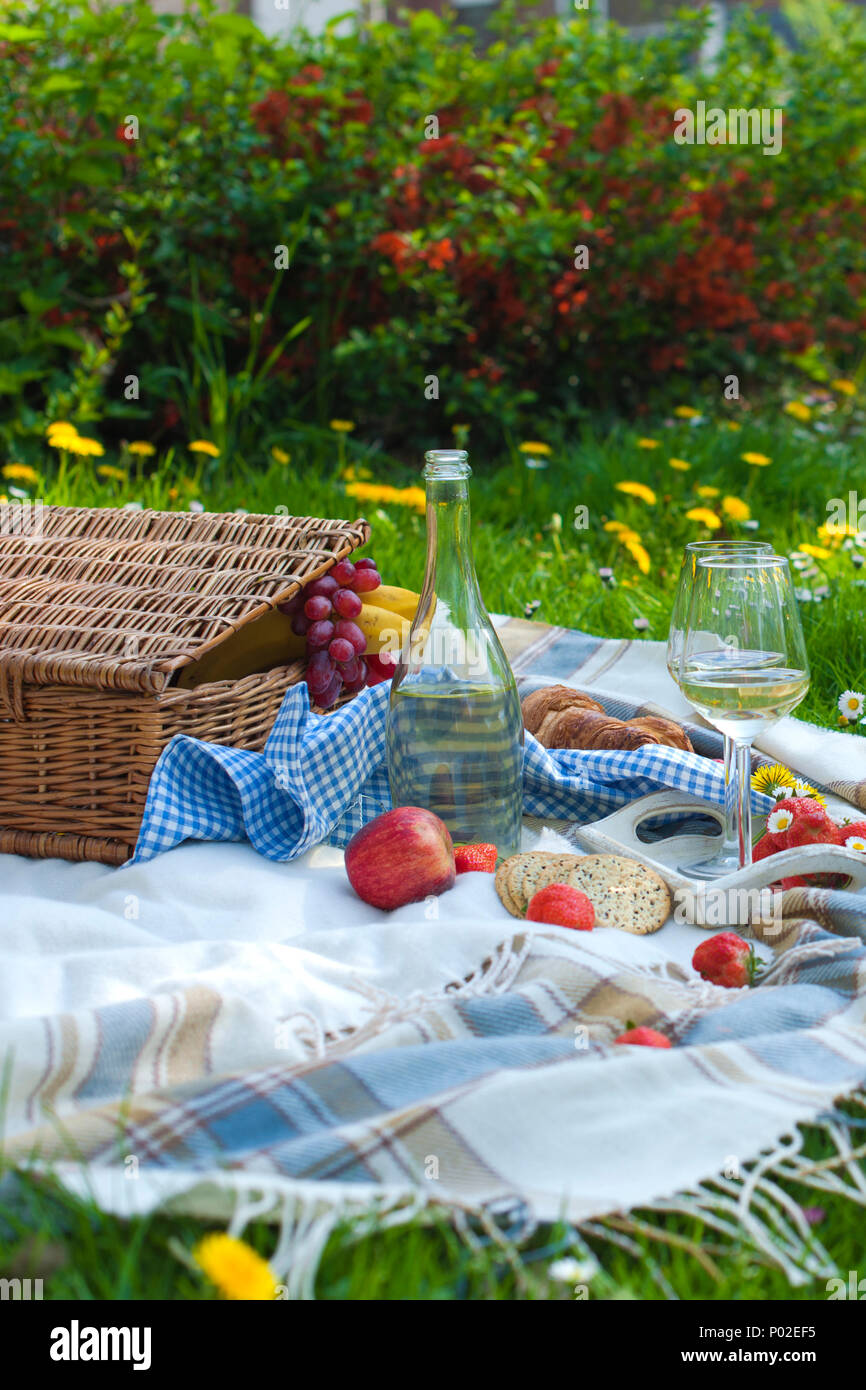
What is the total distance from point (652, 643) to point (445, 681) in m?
1.13

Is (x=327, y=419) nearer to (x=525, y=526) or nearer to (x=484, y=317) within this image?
(x=484, y=317)

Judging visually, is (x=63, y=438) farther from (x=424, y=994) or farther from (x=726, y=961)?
(x=726, y=961)

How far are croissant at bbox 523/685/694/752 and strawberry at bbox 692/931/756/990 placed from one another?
23.1 inches

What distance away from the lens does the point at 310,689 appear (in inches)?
90.7

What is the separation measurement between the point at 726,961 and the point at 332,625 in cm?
96

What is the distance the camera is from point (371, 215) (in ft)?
16.0

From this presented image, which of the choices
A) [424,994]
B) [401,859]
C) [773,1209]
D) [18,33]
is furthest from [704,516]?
[773,1209]

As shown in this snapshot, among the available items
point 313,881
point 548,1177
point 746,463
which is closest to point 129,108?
point 746,463

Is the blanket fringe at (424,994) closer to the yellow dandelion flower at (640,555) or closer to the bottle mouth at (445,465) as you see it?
the bottle mouth at (445,465)

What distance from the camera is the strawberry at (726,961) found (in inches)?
63.5

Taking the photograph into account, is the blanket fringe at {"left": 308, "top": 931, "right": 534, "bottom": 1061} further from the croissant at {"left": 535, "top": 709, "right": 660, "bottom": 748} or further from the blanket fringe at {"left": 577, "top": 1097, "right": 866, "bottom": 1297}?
the croissant at {"left": 535, "top": 709, "right": 660, "bottom": 748}

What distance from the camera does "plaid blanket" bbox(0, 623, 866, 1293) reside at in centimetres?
119

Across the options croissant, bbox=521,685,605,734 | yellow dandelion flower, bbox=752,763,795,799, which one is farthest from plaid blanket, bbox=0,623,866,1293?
croissant, bbox=521,685,605,734

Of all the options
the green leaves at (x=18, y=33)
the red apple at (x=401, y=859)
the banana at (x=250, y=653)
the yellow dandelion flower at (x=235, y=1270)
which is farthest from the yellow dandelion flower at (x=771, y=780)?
the green leaves at (x=18, y=33)
